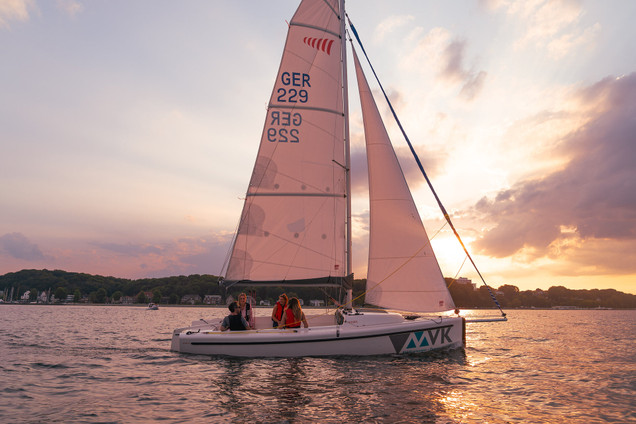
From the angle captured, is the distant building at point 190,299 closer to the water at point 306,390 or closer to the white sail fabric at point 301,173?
the water at point 306,390

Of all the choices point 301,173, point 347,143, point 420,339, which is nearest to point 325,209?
point 301,173

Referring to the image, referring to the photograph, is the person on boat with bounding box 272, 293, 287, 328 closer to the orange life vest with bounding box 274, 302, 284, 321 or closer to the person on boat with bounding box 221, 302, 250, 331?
the orange life vest with bounding box 274, 302, 284, 321

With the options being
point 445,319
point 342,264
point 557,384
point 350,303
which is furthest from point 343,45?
point 557,384

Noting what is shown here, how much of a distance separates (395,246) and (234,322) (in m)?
6.18

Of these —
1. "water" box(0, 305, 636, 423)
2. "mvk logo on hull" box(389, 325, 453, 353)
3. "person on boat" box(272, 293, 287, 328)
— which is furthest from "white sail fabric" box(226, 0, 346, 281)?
"water" box(0, 305, 636, 423)

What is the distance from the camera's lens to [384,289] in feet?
49.6

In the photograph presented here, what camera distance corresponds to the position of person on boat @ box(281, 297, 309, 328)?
1420 centimetres

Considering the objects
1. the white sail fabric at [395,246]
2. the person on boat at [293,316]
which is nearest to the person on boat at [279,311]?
the person on boat at [293,316]

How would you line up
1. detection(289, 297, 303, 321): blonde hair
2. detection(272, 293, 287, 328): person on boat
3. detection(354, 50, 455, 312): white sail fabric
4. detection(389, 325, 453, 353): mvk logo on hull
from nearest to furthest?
detection(389, 325, 453, 353): mvk logo on hull < detection(289, 297, 303, 321): blonde hair < detection(272, 293, 287, 328): person on boat < detection(354, 50, 455, 312): white sail fabric

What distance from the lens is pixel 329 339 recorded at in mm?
13125

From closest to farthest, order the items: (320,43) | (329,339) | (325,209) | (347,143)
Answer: (329,339)
(325,209)
(347,143)
(320,43)

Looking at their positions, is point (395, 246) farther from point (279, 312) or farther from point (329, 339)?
point (279, 312)

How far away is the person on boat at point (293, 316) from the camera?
14.2 metres

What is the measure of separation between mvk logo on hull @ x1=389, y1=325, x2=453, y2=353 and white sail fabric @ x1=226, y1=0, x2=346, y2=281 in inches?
125
